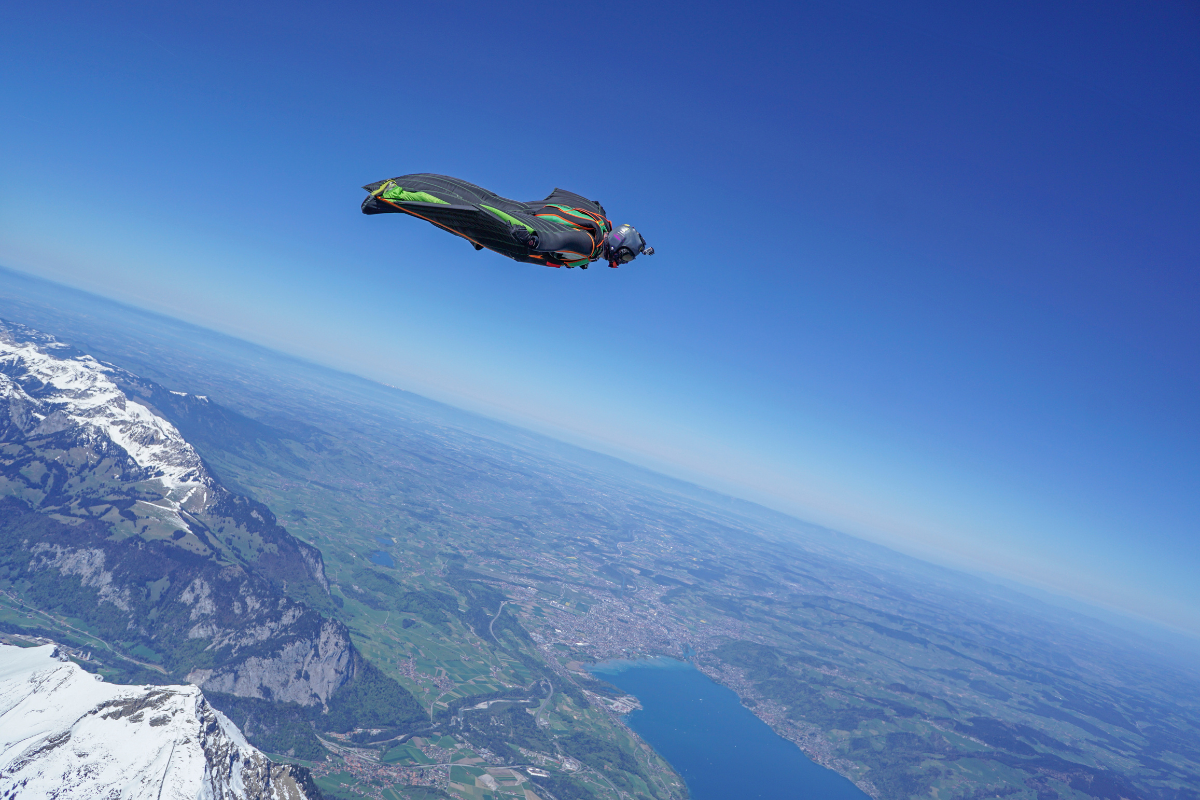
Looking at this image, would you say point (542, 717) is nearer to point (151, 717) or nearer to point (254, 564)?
point (151, 717)

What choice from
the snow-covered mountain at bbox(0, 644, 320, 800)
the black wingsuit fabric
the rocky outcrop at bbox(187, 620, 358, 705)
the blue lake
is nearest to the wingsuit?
the black wingsuit fabric

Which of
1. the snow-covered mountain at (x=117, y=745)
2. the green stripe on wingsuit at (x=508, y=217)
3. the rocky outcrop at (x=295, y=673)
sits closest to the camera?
the green stripe on wingsuit at (x=508, y=217)

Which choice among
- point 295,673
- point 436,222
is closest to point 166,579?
point 295,673

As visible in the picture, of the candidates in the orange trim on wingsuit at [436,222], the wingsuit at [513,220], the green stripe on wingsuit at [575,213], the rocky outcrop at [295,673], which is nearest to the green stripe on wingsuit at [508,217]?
the wingsuit at [513,220]

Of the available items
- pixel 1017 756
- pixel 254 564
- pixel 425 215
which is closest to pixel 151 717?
pixel 425 215

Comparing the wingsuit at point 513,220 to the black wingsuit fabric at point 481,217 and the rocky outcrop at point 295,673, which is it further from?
the rocky outcrop at point 295,673

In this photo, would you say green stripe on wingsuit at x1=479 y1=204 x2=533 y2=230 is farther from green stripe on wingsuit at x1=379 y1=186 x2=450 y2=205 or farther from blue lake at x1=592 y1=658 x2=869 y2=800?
blue lake at x1=592 y1=658 x2=869 y2=800
